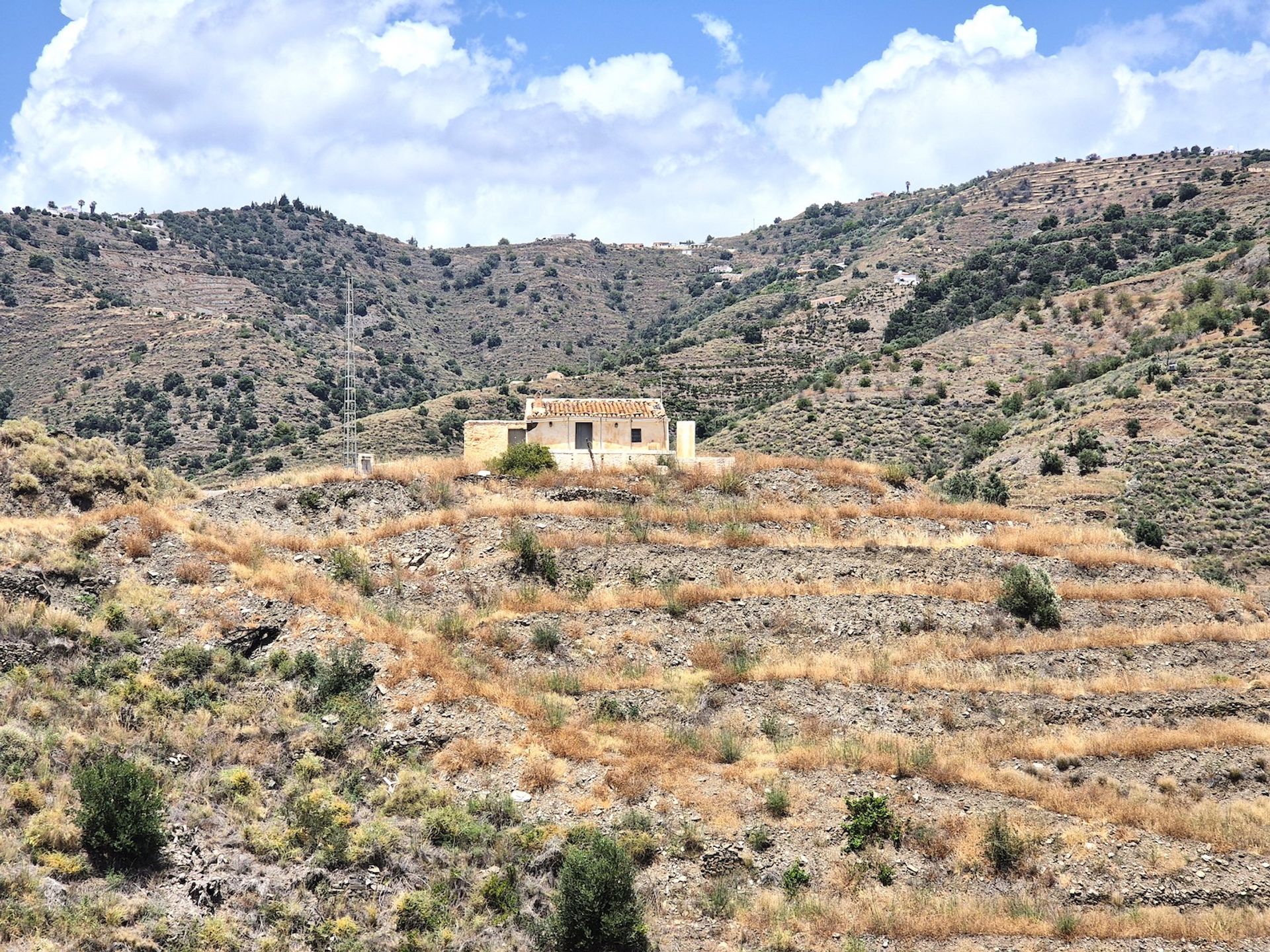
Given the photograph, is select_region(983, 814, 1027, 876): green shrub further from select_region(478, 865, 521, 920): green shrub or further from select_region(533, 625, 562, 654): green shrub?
select_region(533, 625, 562, 654): green shrub

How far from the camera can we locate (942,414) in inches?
Answer: 2520

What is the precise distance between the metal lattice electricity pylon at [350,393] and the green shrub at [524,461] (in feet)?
14.7

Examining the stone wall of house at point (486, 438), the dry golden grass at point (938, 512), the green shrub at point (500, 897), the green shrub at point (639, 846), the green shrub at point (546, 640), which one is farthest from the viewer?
the stone wall of house at point (486, 438)

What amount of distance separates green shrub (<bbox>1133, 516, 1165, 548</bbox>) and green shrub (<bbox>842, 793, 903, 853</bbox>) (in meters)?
26.5

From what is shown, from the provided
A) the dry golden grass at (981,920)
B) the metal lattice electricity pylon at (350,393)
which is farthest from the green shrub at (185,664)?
the metal lattice electricity pylon at (350,393)

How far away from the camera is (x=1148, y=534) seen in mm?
39531

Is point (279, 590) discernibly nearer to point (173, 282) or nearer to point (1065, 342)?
point (1065, 342)

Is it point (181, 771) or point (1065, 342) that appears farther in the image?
point (1065, 342)

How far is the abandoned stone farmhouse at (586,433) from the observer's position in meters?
36.8

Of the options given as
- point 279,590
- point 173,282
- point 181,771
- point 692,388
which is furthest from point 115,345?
point 181,771

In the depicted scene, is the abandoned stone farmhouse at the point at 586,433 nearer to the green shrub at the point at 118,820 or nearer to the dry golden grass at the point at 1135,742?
the dry golden grass at the point at 1135,742

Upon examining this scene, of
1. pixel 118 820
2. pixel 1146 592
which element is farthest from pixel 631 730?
pixel 1146 592

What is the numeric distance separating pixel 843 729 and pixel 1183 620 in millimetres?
10517

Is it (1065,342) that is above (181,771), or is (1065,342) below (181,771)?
above
